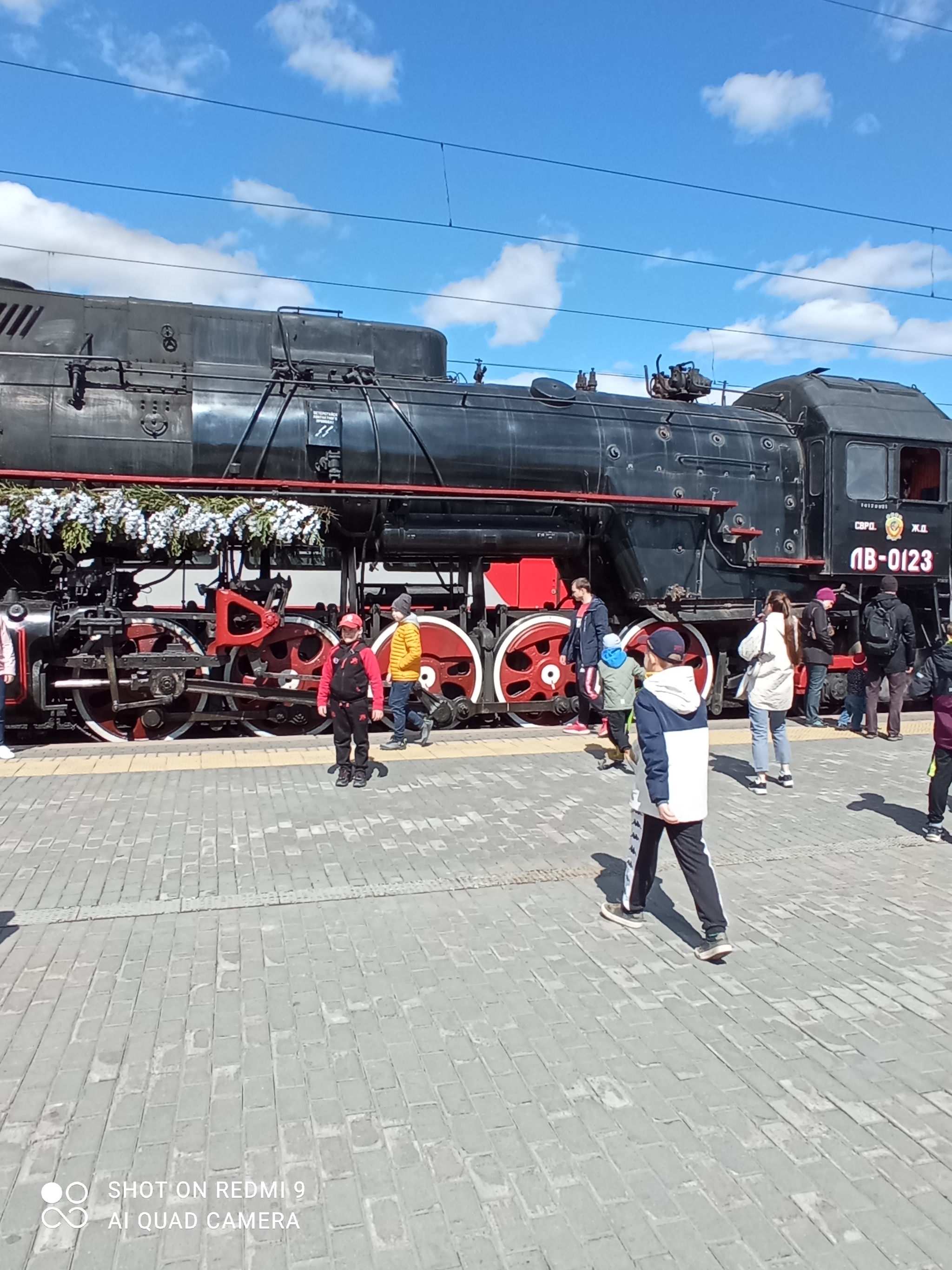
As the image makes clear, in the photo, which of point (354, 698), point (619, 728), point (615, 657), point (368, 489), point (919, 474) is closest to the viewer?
point (354, 698)

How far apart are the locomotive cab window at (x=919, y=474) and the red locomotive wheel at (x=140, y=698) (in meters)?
8.48

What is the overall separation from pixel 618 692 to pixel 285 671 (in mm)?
3228

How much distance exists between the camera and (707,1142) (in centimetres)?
253

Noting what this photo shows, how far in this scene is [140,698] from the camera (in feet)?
25.1

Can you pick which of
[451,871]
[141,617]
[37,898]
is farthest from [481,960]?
[141,617]

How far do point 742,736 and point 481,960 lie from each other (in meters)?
5.48

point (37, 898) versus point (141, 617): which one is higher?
point (141, 617)

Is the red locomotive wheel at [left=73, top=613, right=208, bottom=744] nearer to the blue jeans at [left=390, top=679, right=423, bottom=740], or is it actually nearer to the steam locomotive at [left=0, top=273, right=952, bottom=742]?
the steam locomotive at [left=0, top=273, right=952, bottom=742]

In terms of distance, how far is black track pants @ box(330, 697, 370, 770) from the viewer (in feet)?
20.8

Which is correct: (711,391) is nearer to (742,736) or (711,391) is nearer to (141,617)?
(742,736)

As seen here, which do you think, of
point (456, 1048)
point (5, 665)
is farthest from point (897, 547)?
point (5, 665)

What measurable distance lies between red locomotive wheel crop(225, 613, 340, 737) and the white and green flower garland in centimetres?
95

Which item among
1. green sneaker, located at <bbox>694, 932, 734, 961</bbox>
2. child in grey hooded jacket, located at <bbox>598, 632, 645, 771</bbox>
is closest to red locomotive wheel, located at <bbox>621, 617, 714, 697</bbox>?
child in grey hooded jacket, located at <bbox>598, 632, 645, 771</bbox>

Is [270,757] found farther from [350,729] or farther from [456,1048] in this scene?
[456,1048]
